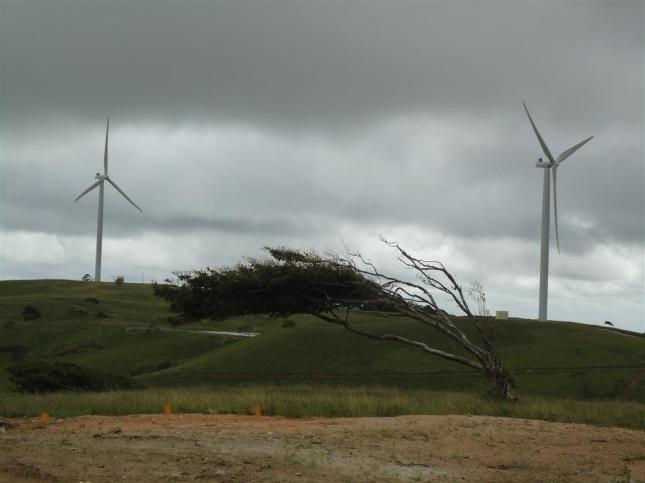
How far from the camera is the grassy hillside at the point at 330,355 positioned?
50156mm

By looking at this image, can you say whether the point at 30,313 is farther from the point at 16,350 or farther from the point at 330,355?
the point at 330,355

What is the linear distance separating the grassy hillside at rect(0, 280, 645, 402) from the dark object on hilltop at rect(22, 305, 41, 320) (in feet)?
5.63

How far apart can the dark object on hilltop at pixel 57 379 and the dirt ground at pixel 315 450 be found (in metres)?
11.7

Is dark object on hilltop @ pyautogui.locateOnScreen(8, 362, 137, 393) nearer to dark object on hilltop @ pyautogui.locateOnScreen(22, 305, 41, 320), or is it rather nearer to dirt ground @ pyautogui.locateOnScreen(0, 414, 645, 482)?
dirt ground @ pyautogui.locateOnScreen(0, 414, 645, 482)

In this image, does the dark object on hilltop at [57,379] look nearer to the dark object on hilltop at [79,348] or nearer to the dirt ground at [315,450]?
the dirt ground at [315,450]

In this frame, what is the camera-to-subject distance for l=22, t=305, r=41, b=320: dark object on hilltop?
87.0 m

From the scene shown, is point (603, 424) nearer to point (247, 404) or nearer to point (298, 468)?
point (247, 404)

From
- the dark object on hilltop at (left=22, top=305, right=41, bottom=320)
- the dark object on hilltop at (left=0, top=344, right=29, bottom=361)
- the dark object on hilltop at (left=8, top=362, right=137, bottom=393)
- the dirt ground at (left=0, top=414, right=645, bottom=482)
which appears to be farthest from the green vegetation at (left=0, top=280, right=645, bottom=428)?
the dirt ground at (left=0, top=414, right=645, bottom=482)

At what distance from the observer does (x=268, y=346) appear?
62.5 metres

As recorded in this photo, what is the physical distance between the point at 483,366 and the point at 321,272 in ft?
21.8

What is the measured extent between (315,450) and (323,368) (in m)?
41.0

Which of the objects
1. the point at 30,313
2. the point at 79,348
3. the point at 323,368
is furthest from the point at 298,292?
the point at 30,313

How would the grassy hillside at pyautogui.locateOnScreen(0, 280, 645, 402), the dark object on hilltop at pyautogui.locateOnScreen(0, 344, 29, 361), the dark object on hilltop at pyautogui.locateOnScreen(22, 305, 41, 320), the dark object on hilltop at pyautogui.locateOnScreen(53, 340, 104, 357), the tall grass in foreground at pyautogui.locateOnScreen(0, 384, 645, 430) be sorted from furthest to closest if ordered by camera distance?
1. the dark object on hilltop at pyautogui.locateOnScreen(22, 305, 41, 320)
2. the dark object on hilltop at pyautogui.locateOnScreen(0, 344, 29, 361)
3. the dark object on hilltop at pyautogui.locateOnScreen(53, 340, 104, 357)
4. the grassy hillside at pyautogui.locateOnScreen(0, 280, 645, 402)
5. the tall grass in foreground at pyautogui.locateOnScreen(0, 384, 645, 430)

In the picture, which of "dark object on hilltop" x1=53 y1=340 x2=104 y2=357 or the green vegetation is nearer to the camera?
the green vegetation
